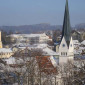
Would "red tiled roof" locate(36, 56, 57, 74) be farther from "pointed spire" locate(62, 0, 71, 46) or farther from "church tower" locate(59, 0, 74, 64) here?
"pointed spire" locate(62, 0, 71, 46)

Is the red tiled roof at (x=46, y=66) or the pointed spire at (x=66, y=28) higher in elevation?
the pointed spire at (x=66, y=28)

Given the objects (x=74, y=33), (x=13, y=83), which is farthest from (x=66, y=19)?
(x=74, y=33)

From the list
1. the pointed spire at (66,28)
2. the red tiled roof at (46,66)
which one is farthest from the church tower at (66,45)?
the red tiled roof at (46,66)

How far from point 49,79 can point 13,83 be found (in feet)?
9.80

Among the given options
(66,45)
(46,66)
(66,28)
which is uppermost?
(66,28)

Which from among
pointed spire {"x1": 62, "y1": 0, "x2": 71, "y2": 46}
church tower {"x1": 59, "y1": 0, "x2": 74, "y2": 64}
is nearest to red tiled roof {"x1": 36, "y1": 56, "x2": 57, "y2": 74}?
church tower {"x1": 59, "y1": 0, "x2": 74, "y2": 64}

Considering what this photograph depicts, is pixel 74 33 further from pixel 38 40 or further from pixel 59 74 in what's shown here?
pixel 59 74

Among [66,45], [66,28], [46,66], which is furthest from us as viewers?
[66,28]

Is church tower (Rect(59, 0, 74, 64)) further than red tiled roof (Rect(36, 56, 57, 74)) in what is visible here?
Answer: Yes

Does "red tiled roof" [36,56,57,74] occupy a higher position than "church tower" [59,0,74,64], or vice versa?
"church tower" [59,0,74,64]

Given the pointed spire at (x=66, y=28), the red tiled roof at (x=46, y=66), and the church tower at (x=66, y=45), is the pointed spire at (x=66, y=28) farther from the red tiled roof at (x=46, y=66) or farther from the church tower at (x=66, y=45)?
the red tiled roof at (x=46, y=66)

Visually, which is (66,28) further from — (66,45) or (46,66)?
(46,66)

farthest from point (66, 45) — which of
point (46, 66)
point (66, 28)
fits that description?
point (46, 66)

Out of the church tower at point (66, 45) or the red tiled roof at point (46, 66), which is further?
the church tower at point (66, 45)
